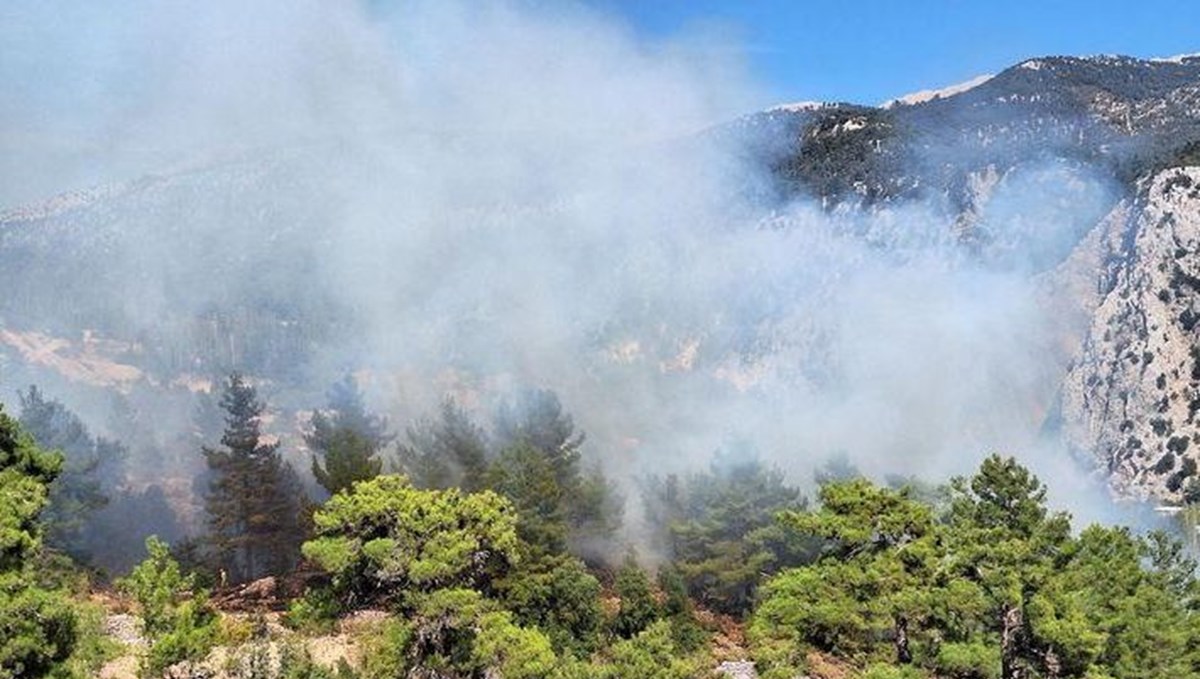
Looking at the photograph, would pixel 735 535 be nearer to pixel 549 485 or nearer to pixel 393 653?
pixel 549 485

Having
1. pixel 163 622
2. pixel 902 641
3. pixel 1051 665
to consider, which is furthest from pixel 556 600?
pixel 1051 665

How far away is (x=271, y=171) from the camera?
12544 centimetres

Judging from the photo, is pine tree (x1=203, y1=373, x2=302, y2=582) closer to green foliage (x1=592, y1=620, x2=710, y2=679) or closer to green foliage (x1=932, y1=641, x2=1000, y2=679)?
green foliage (x1=592, y1=620, x2=710, y2=679)

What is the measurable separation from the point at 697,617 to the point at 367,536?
54.2 feet

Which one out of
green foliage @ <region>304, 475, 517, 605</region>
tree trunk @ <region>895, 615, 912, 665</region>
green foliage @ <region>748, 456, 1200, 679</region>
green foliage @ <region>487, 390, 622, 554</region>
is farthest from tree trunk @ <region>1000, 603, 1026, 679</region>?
green foliage @ <region>487, 390, 622, 554</region>

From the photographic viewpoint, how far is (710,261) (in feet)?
293

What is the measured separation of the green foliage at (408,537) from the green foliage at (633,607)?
9553 millimetres

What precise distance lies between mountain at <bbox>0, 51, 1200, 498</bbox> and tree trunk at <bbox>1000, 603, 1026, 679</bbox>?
4325cm

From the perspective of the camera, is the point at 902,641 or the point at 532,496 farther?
the point at 532,496

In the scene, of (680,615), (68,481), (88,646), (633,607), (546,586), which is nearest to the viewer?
(88,646)

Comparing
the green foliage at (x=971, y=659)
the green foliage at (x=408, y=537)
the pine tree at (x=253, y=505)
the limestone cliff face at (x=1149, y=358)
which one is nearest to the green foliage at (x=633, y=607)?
the green foliage at (x=408, y=537)

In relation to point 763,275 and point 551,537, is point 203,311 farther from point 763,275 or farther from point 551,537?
point 551,537

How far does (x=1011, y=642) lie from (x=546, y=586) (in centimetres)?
1380

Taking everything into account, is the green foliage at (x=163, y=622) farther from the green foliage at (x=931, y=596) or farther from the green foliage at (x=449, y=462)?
the green foliage at (x=449, y=462)
